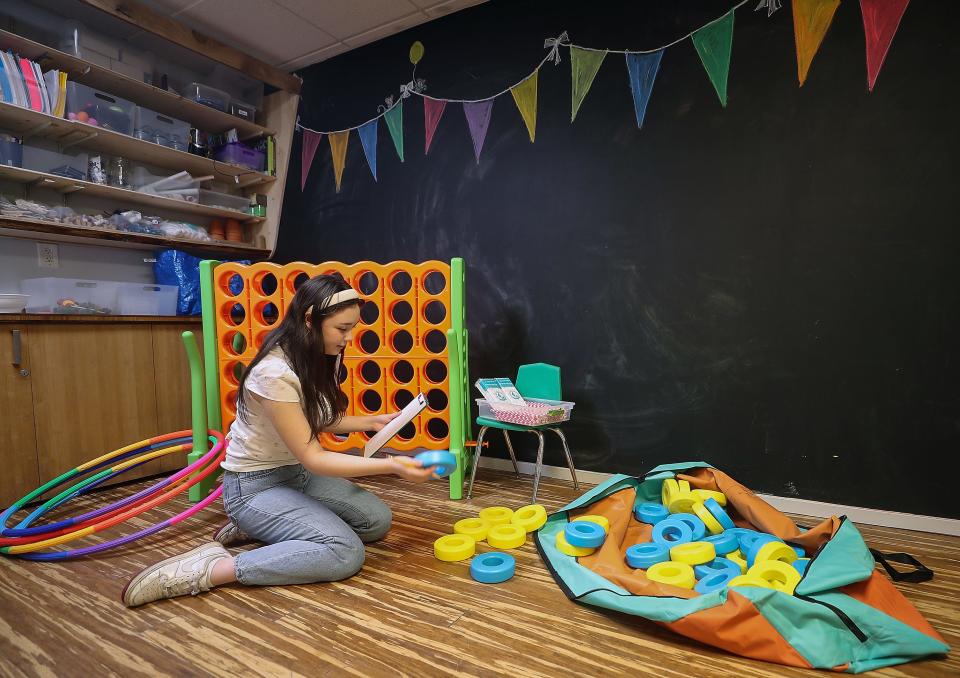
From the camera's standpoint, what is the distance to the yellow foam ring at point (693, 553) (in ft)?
5.37

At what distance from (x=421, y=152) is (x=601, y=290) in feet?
4.57

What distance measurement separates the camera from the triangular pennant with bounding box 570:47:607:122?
2.65 metres

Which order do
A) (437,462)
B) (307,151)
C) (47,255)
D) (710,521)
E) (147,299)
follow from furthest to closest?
1. (307,151)
2. (147,299)
3. (47,255)
4. (710,521)
5. (437,462)

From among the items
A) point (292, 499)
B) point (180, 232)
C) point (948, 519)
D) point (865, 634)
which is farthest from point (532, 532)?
point (180, 232)

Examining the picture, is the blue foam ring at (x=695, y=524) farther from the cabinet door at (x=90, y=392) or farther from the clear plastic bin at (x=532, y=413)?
the cabinet door at (x=90, y=392)

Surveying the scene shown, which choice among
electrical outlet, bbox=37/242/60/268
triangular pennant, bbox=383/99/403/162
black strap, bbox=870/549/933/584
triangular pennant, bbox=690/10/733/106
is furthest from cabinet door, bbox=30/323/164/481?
black strap, bbox=870/549/933/584

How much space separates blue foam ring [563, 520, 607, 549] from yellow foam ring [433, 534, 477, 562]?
1.10ft

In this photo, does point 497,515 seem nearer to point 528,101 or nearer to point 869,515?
point 869,515

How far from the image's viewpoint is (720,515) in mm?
1887

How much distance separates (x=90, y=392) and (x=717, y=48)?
Result: 338 cm

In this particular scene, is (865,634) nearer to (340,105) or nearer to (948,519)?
(948,519)

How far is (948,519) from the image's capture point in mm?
2070

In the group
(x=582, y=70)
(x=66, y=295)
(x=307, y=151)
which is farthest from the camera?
(x=307, y=151)

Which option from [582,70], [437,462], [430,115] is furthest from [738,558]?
[430,115]
